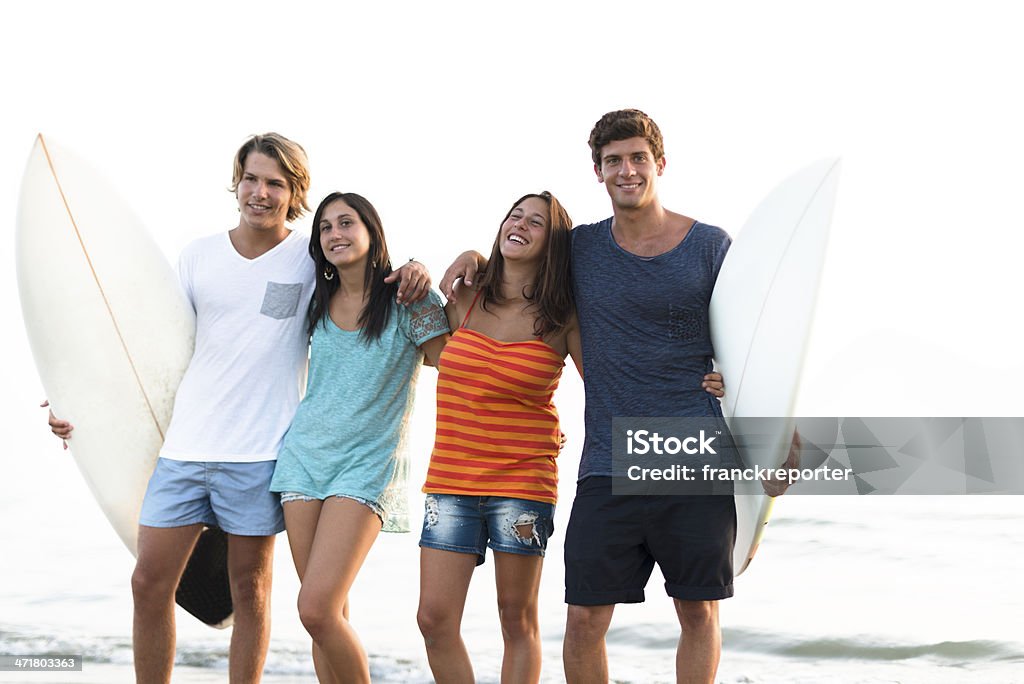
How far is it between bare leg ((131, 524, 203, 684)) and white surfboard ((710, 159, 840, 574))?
1.63 metres

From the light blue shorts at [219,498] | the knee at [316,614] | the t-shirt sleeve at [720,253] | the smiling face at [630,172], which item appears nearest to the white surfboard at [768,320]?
the t-shirt sleeve at [720,253]

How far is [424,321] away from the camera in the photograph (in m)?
2.85

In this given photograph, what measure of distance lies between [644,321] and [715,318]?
202 millimetres

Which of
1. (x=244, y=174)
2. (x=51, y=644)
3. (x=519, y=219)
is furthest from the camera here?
(x=51, y=644)

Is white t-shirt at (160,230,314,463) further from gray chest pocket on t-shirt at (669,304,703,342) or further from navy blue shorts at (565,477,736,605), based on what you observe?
gray chest pocket on t-shirt at (669,304,703,342)

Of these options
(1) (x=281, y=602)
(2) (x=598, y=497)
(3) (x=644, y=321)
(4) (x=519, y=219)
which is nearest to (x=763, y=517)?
(2) (x=598, y=497)

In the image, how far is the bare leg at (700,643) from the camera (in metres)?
2.56

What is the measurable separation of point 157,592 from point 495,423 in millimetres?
1156

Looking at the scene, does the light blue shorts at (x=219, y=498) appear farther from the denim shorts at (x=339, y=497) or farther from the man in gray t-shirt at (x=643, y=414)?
the man in gray t-shirt at (x=643, y=414)

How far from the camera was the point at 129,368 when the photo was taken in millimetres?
3307

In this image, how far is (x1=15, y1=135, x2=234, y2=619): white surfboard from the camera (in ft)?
10.8

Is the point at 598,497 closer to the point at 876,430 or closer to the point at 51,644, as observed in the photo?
the point at 51,644

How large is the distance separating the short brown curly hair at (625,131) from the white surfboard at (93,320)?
152cm

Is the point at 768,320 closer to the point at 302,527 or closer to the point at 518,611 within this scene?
the point at 518,611
